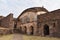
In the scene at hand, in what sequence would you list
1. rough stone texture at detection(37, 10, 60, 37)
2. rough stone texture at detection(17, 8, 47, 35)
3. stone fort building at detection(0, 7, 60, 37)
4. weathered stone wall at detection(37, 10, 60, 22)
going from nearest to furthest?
rough stone texture at detection(37, 10, 60, 37) < weathered stone wall at detection(37, 10, 60, 22) < stone fort building at detection(0, 7, 60, 37) < rough stone texture at detection(17, 8, 47, 35)

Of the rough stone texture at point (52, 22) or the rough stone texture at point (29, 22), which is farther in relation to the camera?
the rough stone texture at point (29, 22)

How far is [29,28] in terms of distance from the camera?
81.6 feet

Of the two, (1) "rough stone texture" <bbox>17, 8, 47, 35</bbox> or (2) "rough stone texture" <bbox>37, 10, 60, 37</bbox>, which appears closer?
(2) "rough stone texture" <bbox>37, 10, 60, 37</bbox>

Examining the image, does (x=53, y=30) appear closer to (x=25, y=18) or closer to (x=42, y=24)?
(x=42, y=24)

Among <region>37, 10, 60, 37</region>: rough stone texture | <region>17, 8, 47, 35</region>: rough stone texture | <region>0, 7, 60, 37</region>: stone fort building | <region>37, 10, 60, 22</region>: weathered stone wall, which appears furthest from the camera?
<region>17, 8, 47, 35</region>: rough stone texture

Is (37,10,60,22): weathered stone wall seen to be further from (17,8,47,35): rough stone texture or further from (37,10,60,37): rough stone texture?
(17,8,47,35): rough stone texture

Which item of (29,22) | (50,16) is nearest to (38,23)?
(50,16)

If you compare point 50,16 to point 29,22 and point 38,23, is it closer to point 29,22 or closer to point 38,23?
point 38,23

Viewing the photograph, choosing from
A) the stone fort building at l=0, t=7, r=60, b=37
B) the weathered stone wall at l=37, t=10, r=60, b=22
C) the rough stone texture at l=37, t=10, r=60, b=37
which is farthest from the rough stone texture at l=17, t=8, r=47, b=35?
the weathered stone wall at l=37, t=10, r=60, b=22

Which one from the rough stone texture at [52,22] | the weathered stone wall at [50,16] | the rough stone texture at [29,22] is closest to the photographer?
the rough stone texture at [52,22]

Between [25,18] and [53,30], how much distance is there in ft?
30.5

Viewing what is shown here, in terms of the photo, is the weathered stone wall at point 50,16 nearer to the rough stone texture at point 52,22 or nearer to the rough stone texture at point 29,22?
the rough stone texture at point 52,22

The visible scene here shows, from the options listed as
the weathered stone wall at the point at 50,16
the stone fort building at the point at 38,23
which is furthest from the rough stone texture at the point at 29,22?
the weathered stone wall at the point at 50,16

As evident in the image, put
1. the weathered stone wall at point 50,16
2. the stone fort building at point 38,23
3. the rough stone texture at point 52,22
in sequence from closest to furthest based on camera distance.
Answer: the rough stone texture at point 52,22 → the weathered stone wall at point 50,16 → the stone fort building at point 38,23
